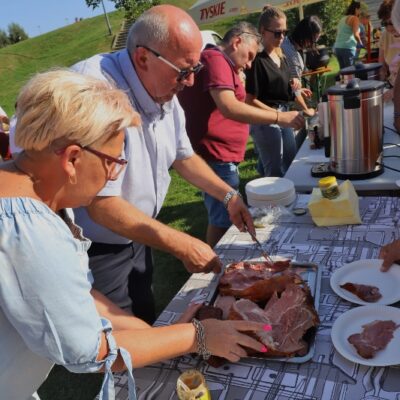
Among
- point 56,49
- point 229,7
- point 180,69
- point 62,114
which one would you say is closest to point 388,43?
point 229,7

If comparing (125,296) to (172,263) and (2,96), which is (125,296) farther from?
(2,96)

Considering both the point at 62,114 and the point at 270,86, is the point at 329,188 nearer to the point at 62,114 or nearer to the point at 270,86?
the point at 62,114

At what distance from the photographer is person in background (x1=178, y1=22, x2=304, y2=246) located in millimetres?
2672

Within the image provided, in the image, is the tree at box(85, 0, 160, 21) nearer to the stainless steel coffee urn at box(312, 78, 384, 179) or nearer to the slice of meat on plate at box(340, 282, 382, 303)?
the stainless steel coffee urn at box(312, 78, 384, 179)

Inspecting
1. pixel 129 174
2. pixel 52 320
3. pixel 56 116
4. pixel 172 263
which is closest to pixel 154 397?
pixel 52 320

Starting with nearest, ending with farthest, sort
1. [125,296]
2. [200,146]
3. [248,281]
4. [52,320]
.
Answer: [52,320]
[248,281]
[125,296]
[200,146]

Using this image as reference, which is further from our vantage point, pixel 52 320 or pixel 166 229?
pixel 166 229

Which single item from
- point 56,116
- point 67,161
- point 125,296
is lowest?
point 125,296

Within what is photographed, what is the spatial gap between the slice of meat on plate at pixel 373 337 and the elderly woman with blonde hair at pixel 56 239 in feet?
1.69

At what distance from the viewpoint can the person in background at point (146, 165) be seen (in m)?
1.61

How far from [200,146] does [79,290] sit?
2.10 meters

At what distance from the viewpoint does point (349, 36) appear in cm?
864

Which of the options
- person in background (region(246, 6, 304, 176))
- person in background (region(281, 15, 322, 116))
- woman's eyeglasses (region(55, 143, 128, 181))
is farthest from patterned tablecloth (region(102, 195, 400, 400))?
person in background (region(281, 15, 322, 116))

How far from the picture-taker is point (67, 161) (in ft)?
3.19
